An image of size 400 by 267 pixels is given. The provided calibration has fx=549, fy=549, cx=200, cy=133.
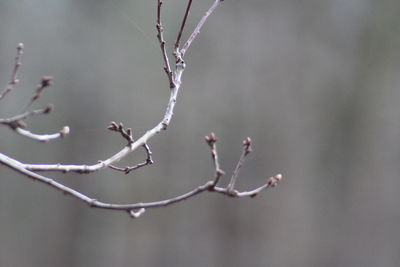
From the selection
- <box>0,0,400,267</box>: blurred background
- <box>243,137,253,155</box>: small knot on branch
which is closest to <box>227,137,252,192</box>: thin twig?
<box>243,137,253,155</box>: small knot on branch

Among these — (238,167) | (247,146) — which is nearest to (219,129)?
(247,146)

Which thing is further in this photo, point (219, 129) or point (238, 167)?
point (219, 129)

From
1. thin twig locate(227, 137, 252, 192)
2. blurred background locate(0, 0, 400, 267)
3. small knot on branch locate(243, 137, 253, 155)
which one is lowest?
thin twig locate(227, 137, 252, 192)

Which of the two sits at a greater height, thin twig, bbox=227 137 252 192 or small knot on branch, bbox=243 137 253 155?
small knot on branch, bbox=243 137 253 155

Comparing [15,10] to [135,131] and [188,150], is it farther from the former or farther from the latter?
[188,150]

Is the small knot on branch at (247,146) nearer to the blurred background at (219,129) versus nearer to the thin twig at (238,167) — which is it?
→ the thin twig at (238,167)

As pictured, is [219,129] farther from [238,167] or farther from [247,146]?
[238,167]

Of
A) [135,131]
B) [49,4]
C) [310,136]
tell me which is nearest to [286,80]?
[310,136]

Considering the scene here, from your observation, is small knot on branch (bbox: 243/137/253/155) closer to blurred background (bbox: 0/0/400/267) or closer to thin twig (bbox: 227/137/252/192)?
thin twig (bbox: 227/137/252/192)
